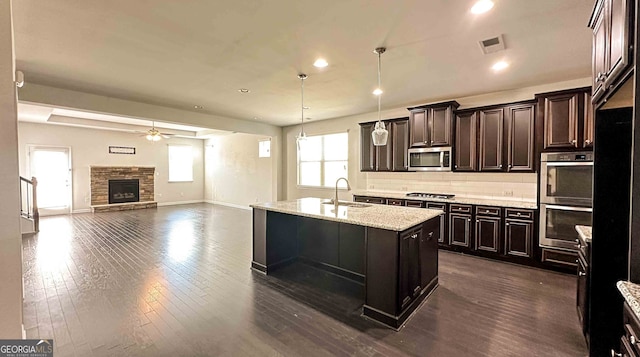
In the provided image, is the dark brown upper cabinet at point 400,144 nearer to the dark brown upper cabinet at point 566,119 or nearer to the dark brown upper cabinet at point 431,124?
the dark brown upper cabinet at point 431,124

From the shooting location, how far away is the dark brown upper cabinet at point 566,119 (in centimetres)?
371

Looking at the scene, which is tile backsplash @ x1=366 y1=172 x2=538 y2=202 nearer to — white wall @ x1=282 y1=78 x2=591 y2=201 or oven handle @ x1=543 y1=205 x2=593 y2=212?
white wall @ x1=282 y1=78 x2=591 y2=201

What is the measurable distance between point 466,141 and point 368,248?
3179mm

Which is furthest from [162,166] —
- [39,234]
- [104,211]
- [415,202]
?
[415,202]

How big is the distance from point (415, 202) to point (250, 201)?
621 centimetres

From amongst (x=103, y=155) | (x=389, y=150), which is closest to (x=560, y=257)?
(x=389, y=150)

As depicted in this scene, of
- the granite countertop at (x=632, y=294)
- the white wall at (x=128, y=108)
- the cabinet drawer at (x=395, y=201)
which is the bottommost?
the cabinet drawer at (x=395, y=201)

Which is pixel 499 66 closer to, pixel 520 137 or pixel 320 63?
pixel 520 137

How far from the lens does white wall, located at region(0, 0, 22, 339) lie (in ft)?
5.56

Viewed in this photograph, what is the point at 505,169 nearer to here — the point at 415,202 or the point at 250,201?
the point at 415,202

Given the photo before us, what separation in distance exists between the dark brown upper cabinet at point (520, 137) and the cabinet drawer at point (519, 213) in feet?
2.19

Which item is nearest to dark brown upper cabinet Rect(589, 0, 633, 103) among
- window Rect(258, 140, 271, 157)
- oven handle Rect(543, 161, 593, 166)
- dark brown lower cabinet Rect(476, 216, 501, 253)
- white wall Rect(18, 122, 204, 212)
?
oven handle Rect(543, 161, 593, 166)

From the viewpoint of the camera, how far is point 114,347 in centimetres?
220

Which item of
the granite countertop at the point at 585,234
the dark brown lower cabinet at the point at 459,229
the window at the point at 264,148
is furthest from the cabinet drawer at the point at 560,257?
the window at the point at 264,148
